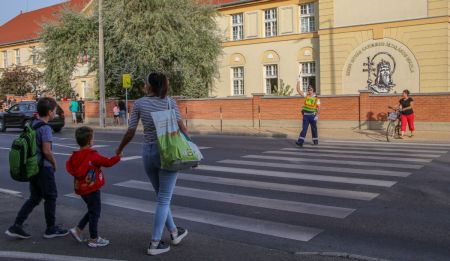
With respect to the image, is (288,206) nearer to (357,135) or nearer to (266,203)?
(266,203)

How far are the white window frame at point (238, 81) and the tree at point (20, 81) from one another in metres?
20.4

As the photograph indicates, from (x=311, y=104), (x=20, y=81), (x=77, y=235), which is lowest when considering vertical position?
(x=77, y=235)

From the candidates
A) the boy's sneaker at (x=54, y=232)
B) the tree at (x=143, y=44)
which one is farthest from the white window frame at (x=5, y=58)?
the boy's sneaker at (x=54, y=232)

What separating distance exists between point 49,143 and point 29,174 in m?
0.39

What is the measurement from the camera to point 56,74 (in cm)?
3161

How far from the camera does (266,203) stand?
7.48m

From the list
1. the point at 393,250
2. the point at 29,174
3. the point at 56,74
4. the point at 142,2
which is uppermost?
the point at 142,2

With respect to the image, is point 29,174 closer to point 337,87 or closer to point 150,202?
point 150,202

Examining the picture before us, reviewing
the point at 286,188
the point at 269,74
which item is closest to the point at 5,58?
the point at 269,74

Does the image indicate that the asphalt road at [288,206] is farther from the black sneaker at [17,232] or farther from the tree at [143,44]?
the tree at [143,44]

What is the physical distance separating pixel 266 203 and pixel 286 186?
135 centimetres

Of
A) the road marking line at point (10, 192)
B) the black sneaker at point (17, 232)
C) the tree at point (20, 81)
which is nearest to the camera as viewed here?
the black sneaker at point (17, 232)

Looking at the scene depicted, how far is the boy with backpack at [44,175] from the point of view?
5602 millimetres

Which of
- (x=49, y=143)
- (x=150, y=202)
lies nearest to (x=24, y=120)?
(x=150, y=202)
